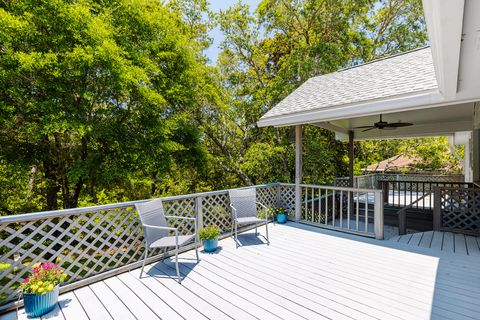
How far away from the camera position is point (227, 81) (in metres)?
12.7

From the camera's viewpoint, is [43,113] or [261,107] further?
[261,107]

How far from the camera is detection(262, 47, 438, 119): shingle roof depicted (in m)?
A: 4.23

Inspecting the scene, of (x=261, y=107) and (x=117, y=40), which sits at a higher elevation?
(x=117, y=40)

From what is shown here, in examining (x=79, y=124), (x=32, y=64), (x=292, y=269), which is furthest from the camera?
(x=79, y=124)

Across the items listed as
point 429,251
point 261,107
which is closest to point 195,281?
point 429,251

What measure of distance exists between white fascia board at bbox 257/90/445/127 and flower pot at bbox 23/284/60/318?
484 cm

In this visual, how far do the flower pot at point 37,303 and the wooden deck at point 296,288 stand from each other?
0.11 m

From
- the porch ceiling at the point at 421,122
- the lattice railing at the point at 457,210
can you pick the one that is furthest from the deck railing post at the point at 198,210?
the lattice railing at the point at 457,210

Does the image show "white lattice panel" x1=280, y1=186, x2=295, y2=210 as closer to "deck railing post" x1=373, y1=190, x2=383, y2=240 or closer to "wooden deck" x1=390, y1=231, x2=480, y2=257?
"deck railing post" x1=373, y1=190, x2=383, y2=240

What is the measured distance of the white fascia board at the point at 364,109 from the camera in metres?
3.73

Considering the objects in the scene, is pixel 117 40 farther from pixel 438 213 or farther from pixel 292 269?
pixel 438 213

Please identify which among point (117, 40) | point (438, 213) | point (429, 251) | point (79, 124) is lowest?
point (429, 251)

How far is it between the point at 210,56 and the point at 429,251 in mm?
12102

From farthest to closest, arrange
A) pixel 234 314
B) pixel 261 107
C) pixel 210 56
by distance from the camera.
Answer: pixel 210 56 → pixel 261 107 → pixel 234 314
